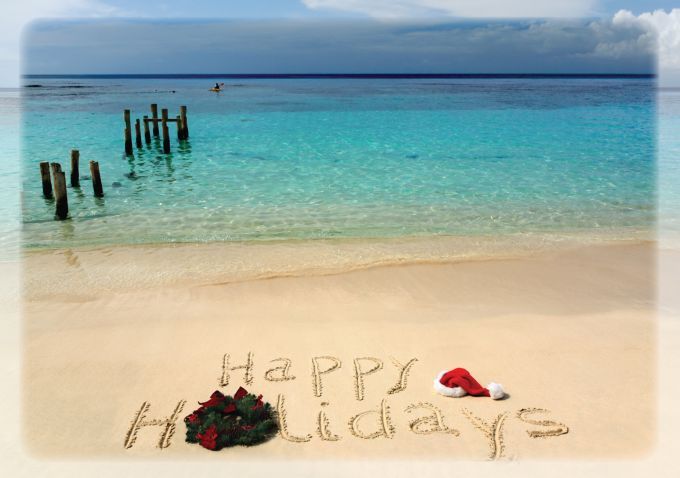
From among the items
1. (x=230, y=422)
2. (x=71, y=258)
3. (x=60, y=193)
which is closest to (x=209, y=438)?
(x=230, y=422)

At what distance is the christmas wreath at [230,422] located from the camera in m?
5.96

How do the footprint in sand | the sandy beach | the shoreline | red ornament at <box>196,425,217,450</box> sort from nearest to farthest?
red ornament at <box>196,425,217,450</box>
the sandy beach
the shoreline
the footprint in sand

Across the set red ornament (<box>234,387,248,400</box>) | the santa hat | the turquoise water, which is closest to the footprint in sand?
the turquoise water

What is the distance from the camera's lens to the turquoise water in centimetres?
1506

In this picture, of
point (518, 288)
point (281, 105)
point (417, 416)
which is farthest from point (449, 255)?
point (281, 105)

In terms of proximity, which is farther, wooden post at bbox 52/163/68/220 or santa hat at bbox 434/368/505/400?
wooden post at bbox 52/163/68/220

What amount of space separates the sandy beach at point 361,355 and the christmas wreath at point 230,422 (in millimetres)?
123

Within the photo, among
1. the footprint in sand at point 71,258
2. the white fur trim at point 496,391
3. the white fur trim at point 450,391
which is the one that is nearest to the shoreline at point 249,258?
the footprint in sand at point 71,258

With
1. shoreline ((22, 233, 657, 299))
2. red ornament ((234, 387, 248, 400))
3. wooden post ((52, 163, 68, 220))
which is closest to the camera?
red ornament ((234, 387, 248, 400))

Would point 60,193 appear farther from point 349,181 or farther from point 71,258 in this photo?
point 349,181

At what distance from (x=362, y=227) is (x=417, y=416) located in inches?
343

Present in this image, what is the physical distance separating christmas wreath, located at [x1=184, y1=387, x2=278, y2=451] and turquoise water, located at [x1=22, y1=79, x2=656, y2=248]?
7.83m

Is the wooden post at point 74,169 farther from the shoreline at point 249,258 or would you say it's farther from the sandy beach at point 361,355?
the sandy beach at point 361,355

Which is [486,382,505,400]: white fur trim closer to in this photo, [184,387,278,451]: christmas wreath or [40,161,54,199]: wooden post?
[184,387,278,451]: christmas wreath
